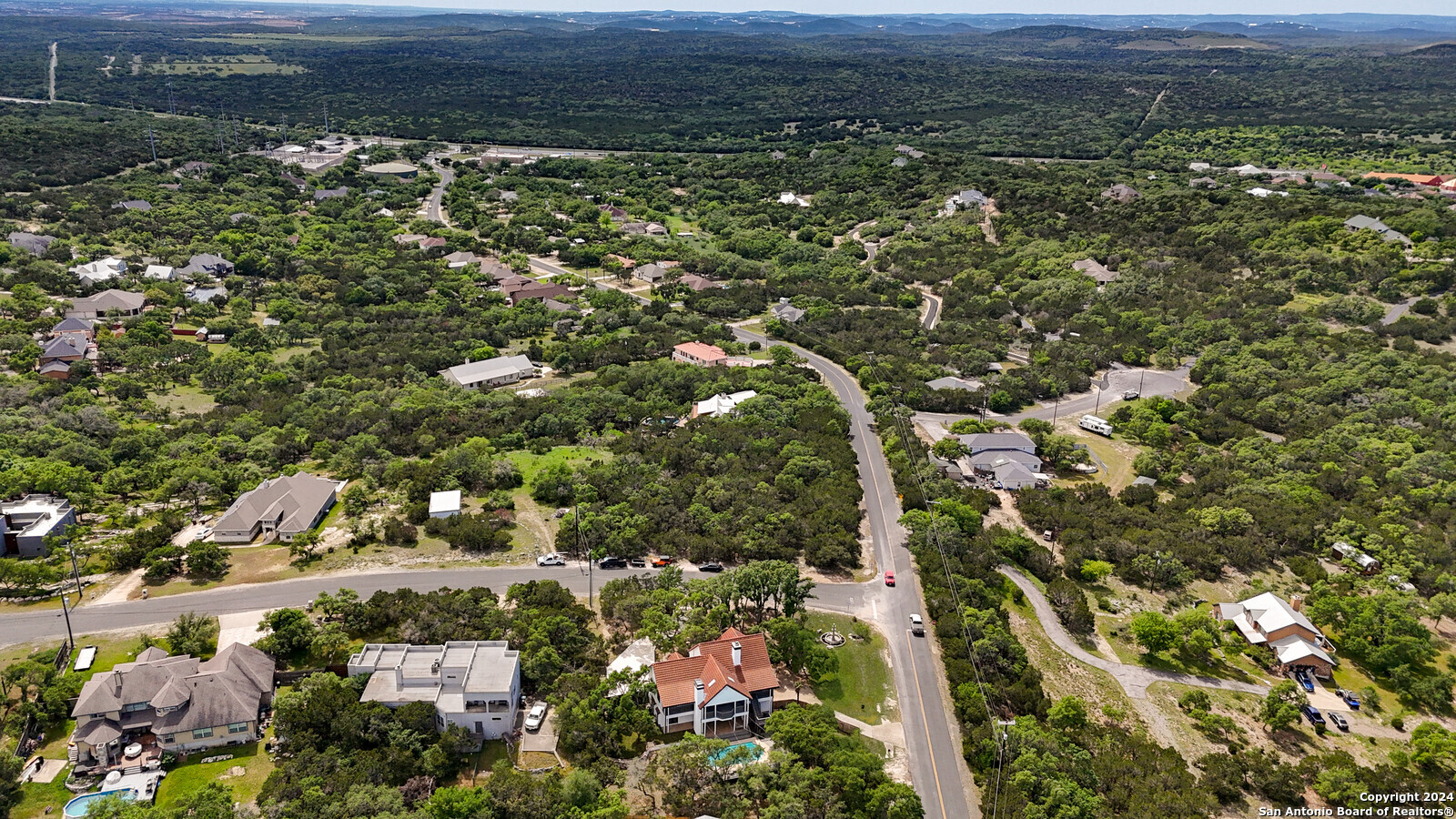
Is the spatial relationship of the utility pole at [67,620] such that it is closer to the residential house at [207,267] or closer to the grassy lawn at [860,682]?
the grassy lawn at [860,682]

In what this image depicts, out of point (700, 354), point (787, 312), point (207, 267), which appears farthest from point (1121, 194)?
point (207, 267)

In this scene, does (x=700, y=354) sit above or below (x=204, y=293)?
below

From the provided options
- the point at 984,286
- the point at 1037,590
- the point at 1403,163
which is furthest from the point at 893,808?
the point at 1403,163

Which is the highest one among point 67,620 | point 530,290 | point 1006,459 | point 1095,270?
point 1095,270

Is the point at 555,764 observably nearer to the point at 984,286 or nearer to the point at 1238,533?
the point at 1238,533

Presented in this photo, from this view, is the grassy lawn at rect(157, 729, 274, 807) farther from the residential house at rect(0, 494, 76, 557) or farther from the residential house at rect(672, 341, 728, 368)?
the residential house at rect(672, 341, 728, 368)

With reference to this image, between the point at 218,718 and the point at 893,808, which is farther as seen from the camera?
the point at 218,718

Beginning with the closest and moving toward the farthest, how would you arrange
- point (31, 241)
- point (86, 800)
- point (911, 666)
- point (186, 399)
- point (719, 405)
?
1. point (86, 800)
2. point (911, 666)
3. point (719, 405)
4. point (186, 399)
5. point (31, 241)

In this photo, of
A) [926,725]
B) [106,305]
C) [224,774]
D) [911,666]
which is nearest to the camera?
[224,774]

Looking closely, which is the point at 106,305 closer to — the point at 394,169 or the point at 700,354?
the point at 700,354
